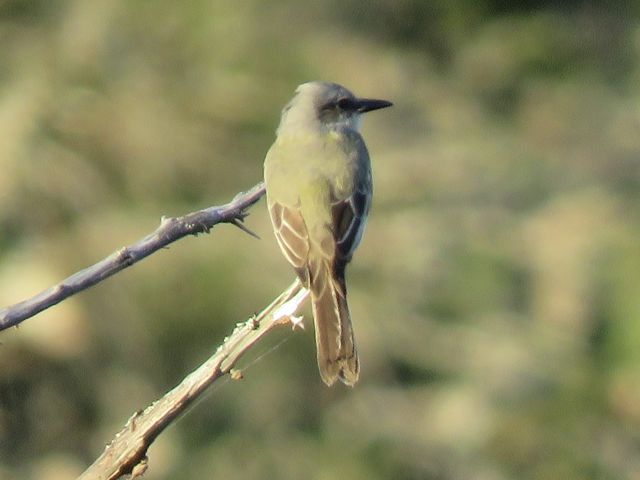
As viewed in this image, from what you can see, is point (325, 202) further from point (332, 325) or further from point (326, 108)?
point (326, 108)

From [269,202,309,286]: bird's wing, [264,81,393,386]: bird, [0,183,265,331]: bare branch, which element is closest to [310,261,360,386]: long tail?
[264,81,393,386]: bird

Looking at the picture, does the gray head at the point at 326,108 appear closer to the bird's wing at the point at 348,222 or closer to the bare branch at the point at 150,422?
the bird's wing at the point at 348,222

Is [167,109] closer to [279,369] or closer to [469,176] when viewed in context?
[469,176]

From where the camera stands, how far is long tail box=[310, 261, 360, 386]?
196 inches

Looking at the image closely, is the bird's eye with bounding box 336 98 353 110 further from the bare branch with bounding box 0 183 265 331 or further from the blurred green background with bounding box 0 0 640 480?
the blurred green background with bounding box 0 0 640 480

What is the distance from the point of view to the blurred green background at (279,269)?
970 centimetres

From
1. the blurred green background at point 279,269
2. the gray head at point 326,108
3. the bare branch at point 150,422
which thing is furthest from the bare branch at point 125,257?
the blurred green background at point 279,269

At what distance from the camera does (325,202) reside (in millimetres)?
5504

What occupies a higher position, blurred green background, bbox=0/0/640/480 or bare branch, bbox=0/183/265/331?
bare branch, bbox=0/183/265/331

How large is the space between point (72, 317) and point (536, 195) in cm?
499

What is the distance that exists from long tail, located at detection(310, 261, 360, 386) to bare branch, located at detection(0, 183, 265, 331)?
870 millimetres

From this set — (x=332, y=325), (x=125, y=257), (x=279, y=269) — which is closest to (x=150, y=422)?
(x=125, y=257)

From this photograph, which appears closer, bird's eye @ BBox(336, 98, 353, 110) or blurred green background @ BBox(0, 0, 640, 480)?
bird's eye @ BBox(336, 98, 353, 110)

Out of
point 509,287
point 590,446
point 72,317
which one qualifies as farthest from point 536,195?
point 72,317
